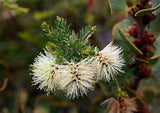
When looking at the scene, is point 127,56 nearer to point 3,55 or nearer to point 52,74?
point 52,74

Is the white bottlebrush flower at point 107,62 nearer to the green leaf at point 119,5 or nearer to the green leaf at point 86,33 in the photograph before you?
the green leaf at point 86,33

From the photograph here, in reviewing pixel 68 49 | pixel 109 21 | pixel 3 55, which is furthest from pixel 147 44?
pixel 3 55

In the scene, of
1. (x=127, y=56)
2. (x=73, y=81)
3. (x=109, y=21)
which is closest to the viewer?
(x=73, y=81)

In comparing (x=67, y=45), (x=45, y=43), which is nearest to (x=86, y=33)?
(x=67, y=45)

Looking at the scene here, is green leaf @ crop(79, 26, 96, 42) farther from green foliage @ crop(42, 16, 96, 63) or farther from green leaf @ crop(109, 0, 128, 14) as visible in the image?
green leaf @ crop(109, 0, 128, 14)

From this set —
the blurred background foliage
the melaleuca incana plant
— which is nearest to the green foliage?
the melaleuca incana plant

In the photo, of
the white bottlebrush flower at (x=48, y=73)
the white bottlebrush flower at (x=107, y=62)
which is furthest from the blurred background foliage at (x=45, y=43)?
the white bottlebrush flower at (x=48, y=73)

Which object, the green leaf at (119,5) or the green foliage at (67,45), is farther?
the green leaf at (119,5)
